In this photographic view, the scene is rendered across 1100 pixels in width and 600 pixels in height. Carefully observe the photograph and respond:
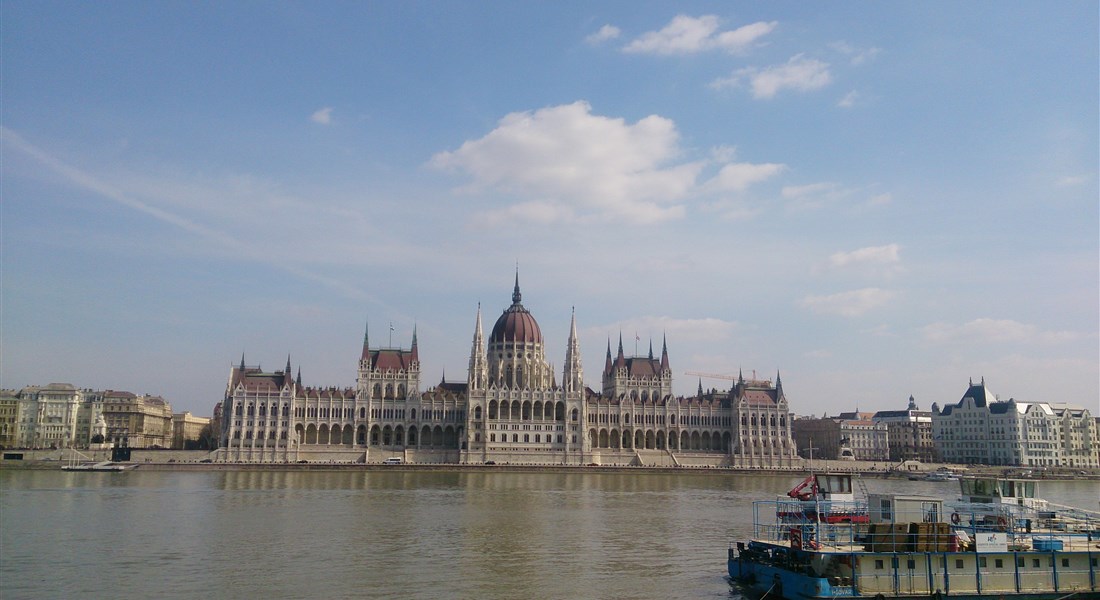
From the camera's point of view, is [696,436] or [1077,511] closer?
[1077,511]

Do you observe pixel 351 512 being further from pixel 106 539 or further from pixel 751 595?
pixel 751 595

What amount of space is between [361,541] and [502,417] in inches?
3625

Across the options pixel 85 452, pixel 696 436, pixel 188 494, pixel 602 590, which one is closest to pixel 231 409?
pixel 85 452

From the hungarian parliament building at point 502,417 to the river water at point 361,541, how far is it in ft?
154

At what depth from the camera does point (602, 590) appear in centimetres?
3388

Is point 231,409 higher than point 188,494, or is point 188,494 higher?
point 231,409

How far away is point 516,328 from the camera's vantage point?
14812 cm

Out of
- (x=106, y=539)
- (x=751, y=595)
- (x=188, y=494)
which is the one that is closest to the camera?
(x=751, y=595)

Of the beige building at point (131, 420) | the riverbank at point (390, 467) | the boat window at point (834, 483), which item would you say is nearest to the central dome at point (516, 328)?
the riverbank at point (390, 467)

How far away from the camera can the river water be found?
34.2 metres

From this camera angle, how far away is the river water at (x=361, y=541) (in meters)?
34.2

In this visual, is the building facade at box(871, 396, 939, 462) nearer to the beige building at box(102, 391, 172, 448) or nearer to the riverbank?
the riverbank

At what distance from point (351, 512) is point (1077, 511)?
40.8 metres

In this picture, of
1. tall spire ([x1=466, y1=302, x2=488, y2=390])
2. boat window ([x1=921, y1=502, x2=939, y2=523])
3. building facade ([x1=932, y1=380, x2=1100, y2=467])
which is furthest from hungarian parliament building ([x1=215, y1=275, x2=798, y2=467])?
boat window ([x1=921, y1=502, x2=939, y2=523])
